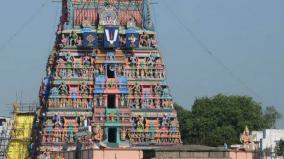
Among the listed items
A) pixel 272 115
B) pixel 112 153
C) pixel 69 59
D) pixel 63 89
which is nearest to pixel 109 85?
pixel 63 89

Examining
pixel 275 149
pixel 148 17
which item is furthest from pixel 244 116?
pixel 148 17

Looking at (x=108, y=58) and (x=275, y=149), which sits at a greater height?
(x=108, y=58)

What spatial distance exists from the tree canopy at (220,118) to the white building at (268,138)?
23.6 feet

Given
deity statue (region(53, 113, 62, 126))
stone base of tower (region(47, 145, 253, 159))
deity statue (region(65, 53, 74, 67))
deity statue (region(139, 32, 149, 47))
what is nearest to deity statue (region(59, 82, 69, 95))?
deity statue (region(65, 53, 74, 67))

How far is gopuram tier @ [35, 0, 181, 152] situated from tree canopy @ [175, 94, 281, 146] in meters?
24.9

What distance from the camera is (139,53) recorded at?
8812cm

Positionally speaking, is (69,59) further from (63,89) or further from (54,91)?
(54,91)

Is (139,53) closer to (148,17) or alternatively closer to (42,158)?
(148,17)

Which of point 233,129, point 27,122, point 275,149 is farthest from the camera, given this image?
point 233,129

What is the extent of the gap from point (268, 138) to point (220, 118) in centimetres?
1381

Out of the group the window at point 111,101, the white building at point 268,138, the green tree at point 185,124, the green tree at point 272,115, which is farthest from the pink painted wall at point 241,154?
the green tree at point 272,115

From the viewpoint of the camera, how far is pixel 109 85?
3413 inches

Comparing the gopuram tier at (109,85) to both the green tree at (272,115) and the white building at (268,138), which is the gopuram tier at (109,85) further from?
the green tree at (272,115)

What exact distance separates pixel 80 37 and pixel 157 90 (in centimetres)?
727
